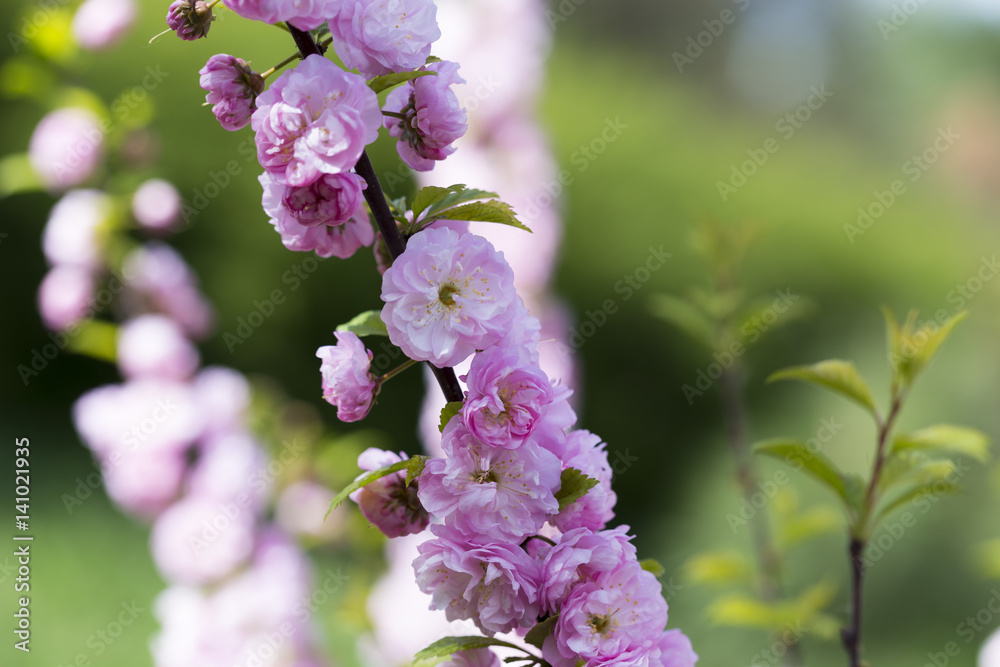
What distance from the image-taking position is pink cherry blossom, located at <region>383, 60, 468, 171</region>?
69 cm

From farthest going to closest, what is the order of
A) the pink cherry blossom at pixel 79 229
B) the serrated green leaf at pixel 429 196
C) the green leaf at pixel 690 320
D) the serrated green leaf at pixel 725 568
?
the pink cherry blossom at pixel 79 229 → the green leaf at pixel 690 320 → the serrated green leaf at pixel 725 568 → the serrated green leaf at pixel 429 196

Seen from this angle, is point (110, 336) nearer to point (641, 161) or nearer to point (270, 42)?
point (270, 42)

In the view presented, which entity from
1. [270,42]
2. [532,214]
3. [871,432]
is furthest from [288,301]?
[871,432]

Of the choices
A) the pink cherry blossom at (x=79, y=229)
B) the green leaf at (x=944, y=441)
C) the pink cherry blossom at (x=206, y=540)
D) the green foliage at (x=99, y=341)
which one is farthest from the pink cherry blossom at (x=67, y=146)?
the green leaf at (x=944, y=441)

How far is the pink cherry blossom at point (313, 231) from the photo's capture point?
684 millimetres

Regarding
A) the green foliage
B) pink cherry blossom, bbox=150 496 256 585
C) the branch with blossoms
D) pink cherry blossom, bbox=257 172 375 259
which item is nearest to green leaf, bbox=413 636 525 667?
the branch with blossoms

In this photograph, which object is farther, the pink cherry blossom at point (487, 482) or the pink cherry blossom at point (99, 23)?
the pink cherry blossom at point (99, 23)

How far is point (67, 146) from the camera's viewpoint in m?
1.80

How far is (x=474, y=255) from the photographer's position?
662mm

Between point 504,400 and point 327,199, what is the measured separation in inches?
8.2

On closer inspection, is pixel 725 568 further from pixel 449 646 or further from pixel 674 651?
pixel 449 646

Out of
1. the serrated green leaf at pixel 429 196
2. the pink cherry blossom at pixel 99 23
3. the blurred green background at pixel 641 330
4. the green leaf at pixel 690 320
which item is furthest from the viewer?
the blurred green background at pixel 641 330

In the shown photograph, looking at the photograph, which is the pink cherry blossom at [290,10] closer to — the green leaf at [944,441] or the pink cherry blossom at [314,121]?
the pink cherry blossom at [314,121]

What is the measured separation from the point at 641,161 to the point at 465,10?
11.2 feet
